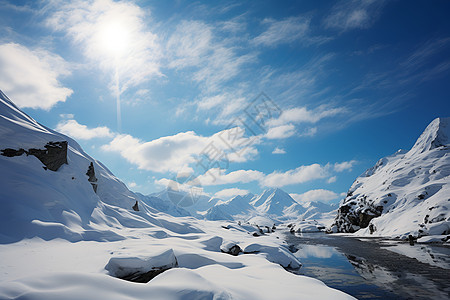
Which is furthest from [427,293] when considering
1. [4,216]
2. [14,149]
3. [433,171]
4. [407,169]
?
[407,169]

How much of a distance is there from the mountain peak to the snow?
10862 centimetres

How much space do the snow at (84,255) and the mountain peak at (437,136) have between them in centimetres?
10862

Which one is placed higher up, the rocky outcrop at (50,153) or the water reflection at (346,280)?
the rocky outcrop at (50,153)

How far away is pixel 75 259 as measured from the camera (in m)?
9.74


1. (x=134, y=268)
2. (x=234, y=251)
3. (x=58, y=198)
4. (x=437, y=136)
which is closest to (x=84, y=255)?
(x=134, y=268)

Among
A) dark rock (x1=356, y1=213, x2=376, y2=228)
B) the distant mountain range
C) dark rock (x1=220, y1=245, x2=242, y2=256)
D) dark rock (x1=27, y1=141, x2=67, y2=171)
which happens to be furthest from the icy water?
dark rock (x1=356, y1=213, x2=376, y2=228)

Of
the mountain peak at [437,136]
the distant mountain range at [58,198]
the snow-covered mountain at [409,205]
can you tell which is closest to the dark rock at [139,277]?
the distant mountain range at [58,198]

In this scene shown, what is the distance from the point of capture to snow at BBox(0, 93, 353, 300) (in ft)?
16.8

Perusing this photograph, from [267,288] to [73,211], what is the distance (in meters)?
16.8

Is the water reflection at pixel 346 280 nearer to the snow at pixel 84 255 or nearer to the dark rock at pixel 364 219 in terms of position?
the snow at pixel 84 255

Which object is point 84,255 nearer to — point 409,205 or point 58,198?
point 58,198

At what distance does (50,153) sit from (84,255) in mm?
15480

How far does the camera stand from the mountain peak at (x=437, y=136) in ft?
297

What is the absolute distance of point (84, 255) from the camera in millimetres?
10578
